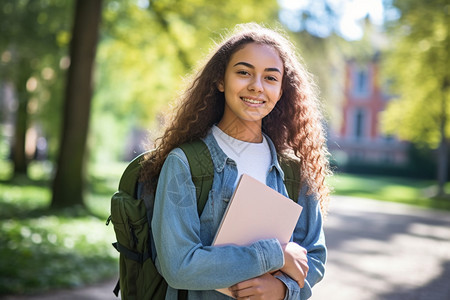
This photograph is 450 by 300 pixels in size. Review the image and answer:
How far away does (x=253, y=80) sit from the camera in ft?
6.01

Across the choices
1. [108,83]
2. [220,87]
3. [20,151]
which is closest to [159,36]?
[108,83]

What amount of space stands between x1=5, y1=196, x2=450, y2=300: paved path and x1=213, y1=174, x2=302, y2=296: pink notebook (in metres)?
3.55

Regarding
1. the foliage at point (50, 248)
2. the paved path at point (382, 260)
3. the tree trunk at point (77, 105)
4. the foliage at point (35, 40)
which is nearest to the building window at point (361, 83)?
the paved path at point (382, 260)

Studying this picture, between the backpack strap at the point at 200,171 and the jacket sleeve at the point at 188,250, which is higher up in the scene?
the backpack strap at the point at 200,171

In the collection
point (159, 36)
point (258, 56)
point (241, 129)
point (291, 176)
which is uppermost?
point (159, 36)

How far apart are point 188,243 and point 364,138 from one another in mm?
39521

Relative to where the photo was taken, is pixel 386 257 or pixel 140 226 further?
pixel 386 257

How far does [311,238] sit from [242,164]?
0.40 meters

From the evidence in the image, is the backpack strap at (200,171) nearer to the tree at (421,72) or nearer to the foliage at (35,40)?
the foliage at (35,40)

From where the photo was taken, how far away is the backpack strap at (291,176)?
1.96 metres

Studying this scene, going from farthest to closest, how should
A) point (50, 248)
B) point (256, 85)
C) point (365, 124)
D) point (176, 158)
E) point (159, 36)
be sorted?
1. point (365, 124)
2. point (159, 36)
3. point (50, 248)
4. point (256, 85)
5. point (176, 158)

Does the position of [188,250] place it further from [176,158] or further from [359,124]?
[359,124]

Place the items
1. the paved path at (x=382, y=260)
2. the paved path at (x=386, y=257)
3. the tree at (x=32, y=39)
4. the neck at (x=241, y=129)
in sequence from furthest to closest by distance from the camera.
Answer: the tree at (x=32, y=39) → the paved path at (x=386, y=257) → the paved path at (x=382, y=260) → the neck at (x=241, y=129)

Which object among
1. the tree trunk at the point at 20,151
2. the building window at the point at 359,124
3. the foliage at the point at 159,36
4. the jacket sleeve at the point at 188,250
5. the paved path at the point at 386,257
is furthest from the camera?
the building window at the point at 359,124
